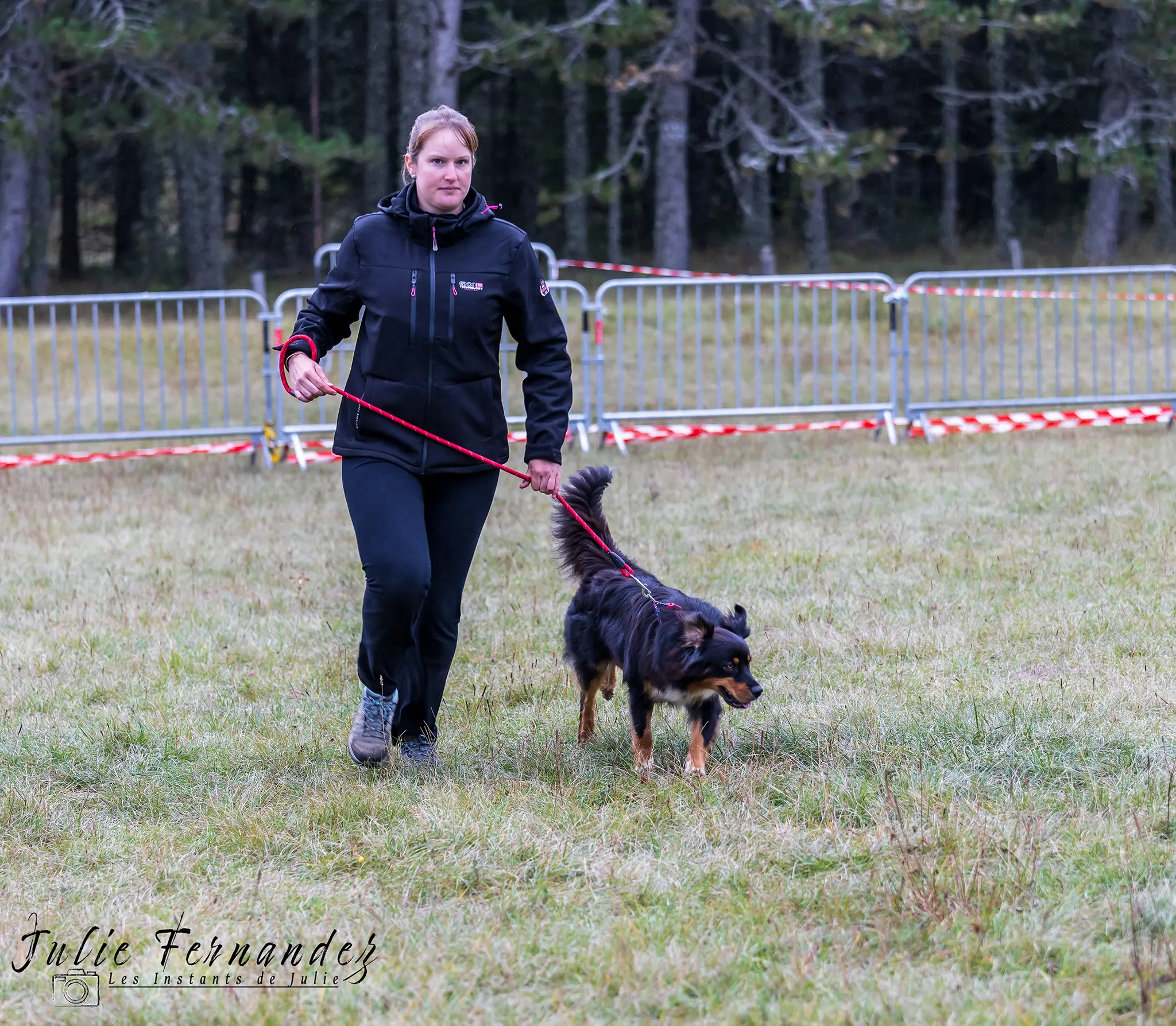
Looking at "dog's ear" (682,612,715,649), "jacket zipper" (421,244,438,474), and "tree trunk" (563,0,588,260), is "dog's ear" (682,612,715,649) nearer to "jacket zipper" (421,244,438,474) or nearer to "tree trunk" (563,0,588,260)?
"jacket zipper" (421,244,438,474)

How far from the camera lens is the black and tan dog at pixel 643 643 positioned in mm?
4090

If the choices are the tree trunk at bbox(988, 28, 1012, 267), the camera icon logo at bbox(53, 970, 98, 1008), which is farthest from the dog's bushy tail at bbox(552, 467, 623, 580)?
the tree trunk at bbox(988, 28, 1012, 267)

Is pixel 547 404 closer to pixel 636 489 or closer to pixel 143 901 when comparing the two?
pixel 143 901

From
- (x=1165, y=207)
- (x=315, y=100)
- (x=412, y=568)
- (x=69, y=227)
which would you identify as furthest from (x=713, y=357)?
(x=69, y=227)

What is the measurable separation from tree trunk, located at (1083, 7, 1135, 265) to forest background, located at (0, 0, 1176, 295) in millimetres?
59

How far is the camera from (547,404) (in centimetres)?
430

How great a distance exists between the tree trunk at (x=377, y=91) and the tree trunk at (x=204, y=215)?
3.23 m

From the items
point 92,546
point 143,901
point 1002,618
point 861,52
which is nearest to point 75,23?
point 861,52

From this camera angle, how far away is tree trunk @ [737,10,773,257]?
91.6 ft

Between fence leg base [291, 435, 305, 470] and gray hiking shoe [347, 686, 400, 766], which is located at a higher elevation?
fence leg base [291, 435, 305, 470]

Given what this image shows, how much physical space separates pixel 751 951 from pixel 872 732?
163 centimetres

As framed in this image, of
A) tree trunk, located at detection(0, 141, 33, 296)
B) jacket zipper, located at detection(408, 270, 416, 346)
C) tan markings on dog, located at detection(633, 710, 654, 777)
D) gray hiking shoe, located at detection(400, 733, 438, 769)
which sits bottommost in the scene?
gray hiking shoe, located at detection(400, 733, 438, 769)

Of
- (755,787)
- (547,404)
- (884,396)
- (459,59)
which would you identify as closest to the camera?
(755,787)

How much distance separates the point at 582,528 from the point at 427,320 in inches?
40.3
